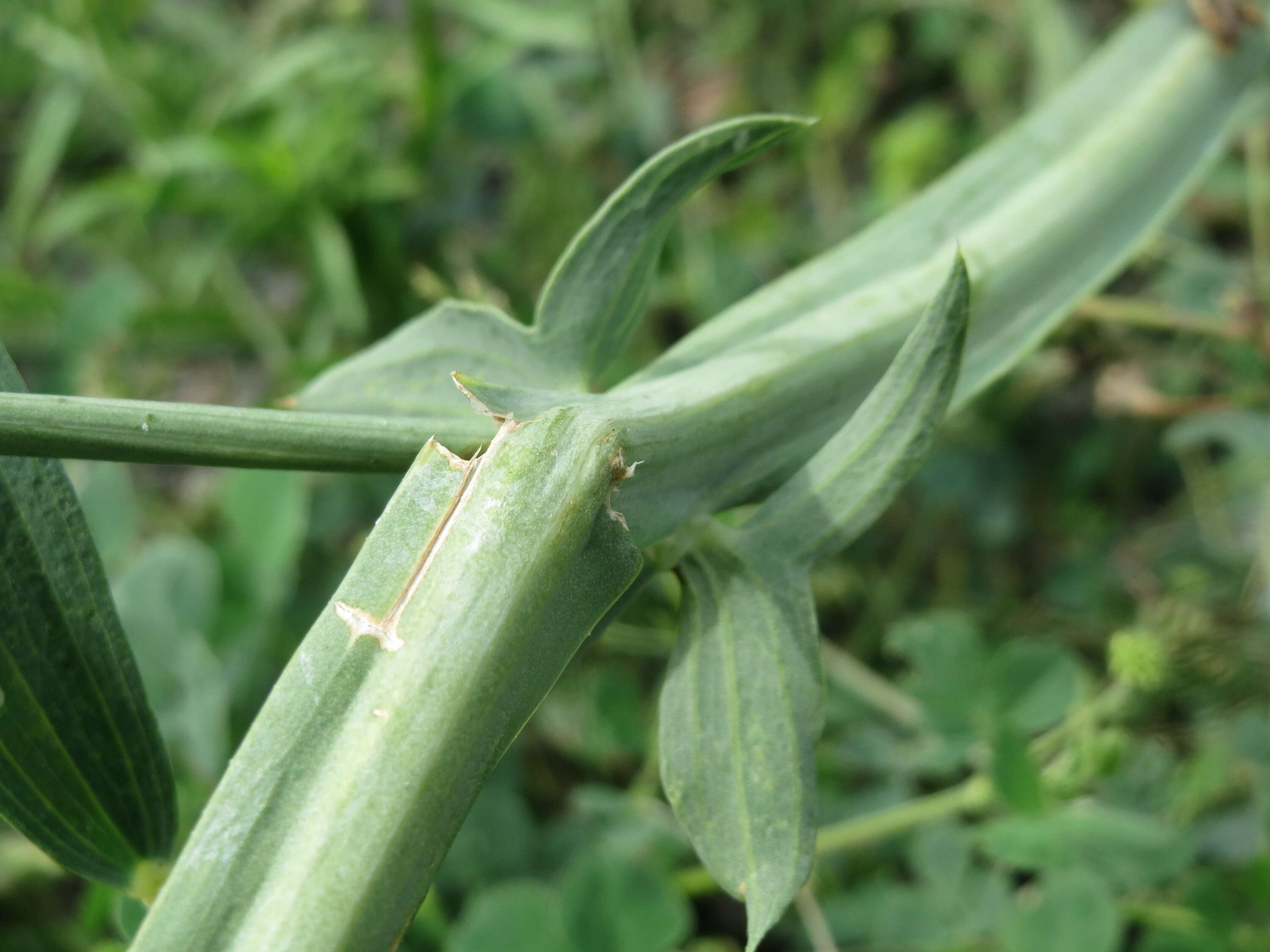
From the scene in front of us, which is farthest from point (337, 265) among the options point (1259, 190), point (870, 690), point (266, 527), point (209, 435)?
point (1259, 190)

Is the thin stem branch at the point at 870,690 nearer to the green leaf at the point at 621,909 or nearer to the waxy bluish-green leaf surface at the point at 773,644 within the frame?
the green leaf at the point at 621,909

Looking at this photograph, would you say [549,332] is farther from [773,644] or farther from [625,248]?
[773,644]

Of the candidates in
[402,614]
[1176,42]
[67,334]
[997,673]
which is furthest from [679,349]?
[67,334]

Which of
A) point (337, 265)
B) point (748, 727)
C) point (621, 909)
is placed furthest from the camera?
point (337, 265)

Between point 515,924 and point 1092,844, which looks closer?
point 1092,844

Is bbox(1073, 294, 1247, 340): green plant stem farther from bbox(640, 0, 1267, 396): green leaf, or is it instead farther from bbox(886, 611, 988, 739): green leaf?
bbox(886, 611, 988, 739): green leaf
